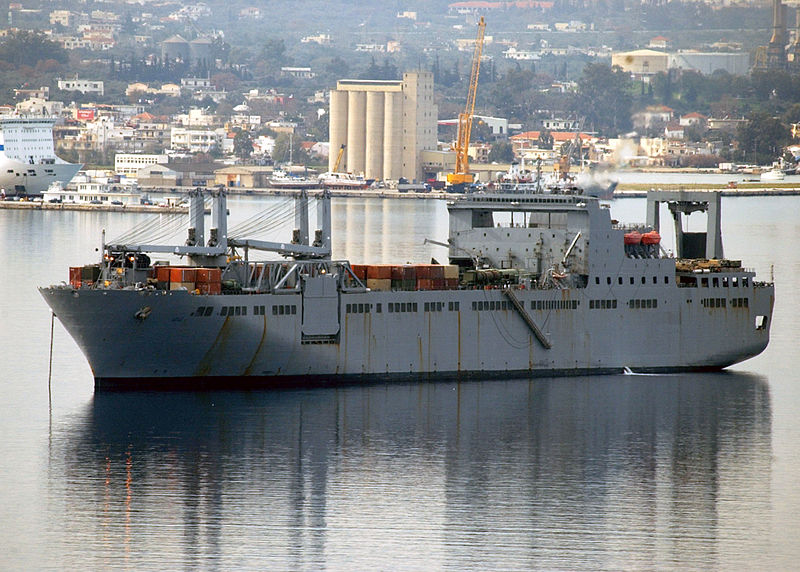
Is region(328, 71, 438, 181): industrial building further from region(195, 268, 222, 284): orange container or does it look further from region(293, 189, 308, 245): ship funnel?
region(195, 268, 222, 284): orange container

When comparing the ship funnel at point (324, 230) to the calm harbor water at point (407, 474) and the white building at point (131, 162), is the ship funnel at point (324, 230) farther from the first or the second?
the white building at point (131, 162)

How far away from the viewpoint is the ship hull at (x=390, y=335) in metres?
37.9

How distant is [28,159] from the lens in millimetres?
140375

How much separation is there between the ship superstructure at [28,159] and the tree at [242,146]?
50.8 meters

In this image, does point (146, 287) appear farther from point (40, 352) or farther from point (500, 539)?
point (500, 539)

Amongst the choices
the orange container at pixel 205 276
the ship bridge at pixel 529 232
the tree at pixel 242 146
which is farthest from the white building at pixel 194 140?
the orange container at pixel 205 276

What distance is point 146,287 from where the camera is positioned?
38.5m

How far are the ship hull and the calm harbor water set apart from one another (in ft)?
2.07

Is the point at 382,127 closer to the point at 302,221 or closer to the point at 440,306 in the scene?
the point at 302,221

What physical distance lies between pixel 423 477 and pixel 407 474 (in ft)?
1.12

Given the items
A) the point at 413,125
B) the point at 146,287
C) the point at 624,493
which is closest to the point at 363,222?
the point at 413,125

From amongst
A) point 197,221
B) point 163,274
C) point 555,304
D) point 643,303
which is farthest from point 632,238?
point 163,274

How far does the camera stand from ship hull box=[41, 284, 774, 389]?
37.9 meters

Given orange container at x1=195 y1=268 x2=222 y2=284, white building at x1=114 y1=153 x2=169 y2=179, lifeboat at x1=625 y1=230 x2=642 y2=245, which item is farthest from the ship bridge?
white building at x1=114 y1=153 x2=169 y2=179
